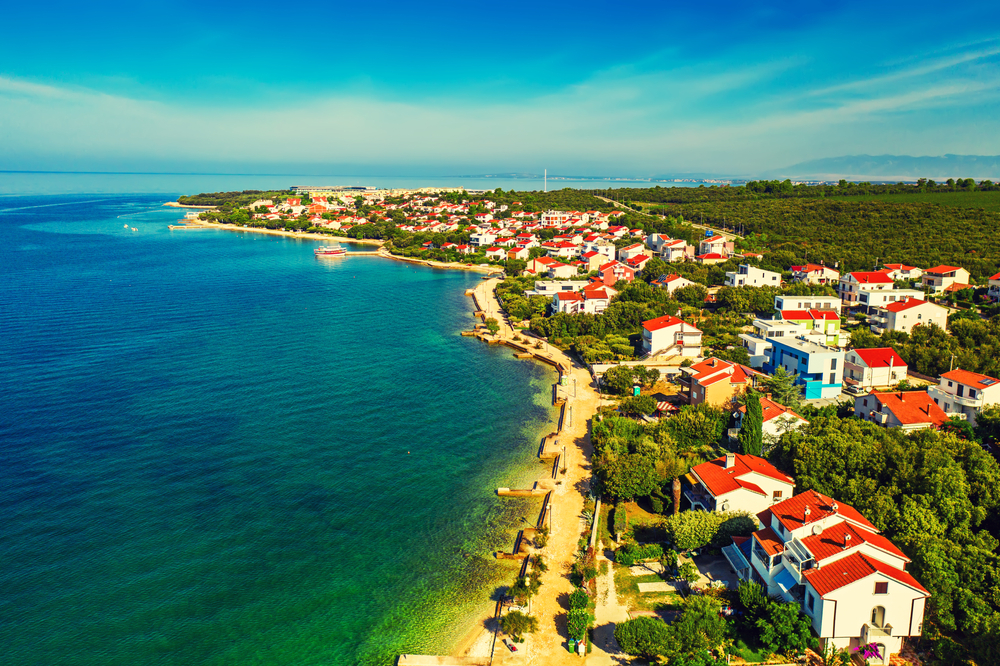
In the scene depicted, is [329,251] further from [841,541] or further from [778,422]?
[841,541]

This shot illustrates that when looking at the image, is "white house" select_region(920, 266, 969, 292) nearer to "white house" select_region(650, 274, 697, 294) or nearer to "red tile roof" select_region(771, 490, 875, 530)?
"white house" select_region(650, 274, 697, 294)

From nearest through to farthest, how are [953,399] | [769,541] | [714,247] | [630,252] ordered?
1. [769,541]
2. [953,399]
3. [630,252]
4. [714,247]

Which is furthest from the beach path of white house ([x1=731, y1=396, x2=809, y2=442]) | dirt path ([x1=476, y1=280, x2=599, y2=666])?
white house ([x1=731, y1=396, x2=809, y2=442])

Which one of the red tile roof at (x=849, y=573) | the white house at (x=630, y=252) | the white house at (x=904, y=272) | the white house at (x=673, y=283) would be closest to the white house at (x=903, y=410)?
the red tile roof at (x=849, y=573)

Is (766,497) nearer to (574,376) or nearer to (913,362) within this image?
(574,376)

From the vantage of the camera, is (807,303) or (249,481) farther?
(807,303)

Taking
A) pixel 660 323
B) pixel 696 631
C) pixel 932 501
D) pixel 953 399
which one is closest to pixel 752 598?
pixel 696 631

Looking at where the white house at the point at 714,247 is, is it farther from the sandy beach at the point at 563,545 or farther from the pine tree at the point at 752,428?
the pine tree at the point at 752,428
